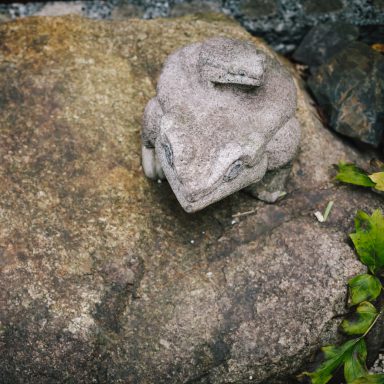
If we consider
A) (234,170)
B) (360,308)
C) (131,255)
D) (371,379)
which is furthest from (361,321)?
(131,255)

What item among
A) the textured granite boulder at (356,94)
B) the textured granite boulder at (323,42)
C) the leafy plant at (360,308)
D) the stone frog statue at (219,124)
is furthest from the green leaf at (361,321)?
the textured granite boulder at (323,42)

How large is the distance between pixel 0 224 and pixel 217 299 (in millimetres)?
1002

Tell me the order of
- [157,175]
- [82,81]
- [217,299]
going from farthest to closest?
[82,81], [157,175], [217,299]

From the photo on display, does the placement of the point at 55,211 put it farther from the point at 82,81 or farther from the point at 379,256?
the point at 379,256

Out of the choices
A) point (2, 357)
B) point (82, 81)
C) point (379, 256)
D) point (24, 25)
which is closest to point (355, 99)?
point (379, 256)

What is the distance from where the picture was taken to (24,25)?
302cm

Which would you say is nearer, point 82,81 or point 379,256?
point 379,256

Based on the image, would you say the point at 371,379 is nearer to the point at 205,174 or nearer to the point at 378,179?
the point at 378,179

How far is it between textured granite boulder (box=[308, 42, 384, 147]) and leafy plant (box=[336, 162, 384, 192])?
0.83 feet

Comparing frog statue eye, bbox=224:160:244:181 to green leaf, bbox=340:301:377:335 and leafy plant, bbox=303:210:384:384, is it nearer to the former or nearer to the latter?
leafy plant, bbox=303:210:384:384

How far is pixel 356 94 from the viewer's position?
293 cm

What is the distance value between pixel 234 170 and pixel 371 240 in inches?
29.2

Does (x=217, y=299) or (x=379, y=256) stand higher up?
(x=379, y=256)

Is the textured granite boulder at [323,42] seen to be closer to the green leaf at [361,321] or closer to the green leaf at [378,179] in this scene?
the green leaf at [378,179]
